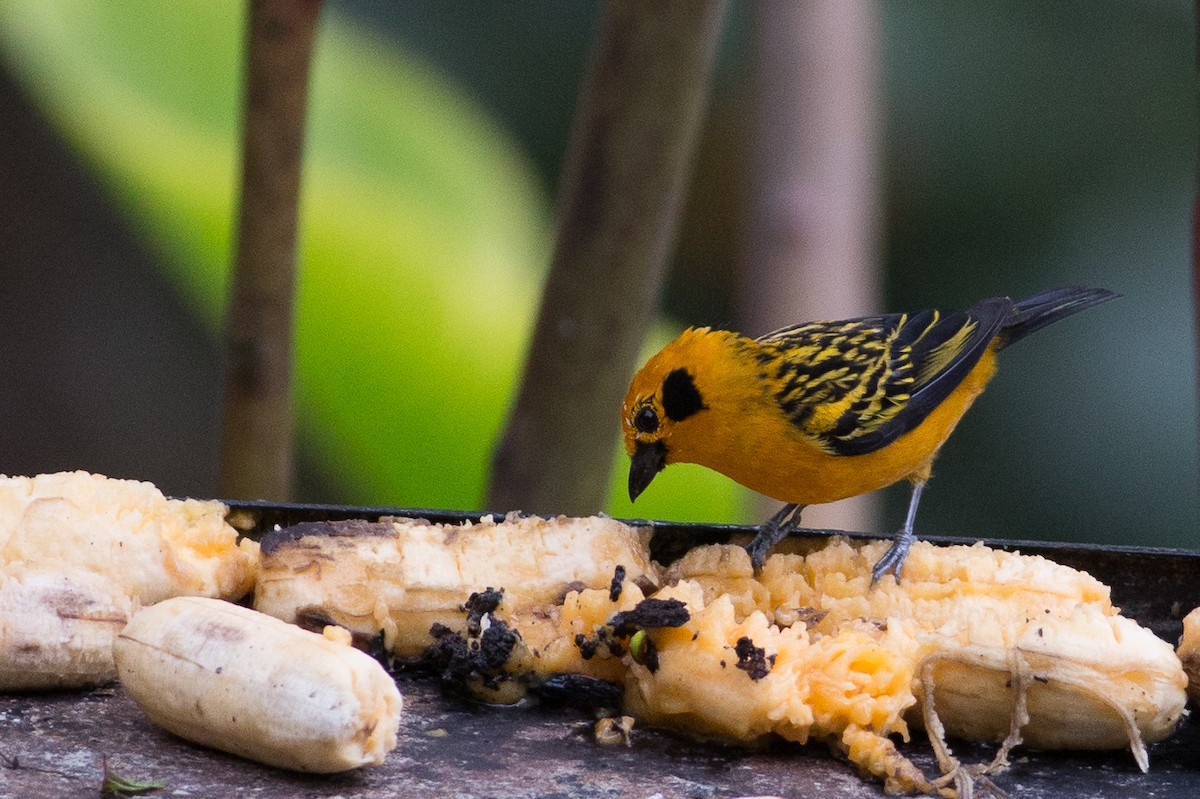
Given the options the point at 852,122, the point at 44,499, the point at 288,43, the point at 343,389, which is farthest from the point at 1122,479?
the point at 44,499

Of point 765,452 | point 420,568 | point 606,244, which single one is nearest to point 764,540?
point 765,452

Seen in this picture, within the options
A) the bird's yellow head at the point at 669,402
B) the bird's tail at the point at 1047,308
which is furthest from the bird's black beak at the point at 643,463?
the bird's tail at the point at 1047,308

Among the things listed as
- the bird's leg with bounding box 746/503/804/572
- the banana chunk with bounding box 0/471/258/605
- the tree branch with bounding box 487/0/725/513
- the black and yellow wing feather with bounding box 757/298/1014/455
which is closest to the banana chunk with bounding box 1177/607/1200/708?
the bird's leg with bounding box 746/503/804/572

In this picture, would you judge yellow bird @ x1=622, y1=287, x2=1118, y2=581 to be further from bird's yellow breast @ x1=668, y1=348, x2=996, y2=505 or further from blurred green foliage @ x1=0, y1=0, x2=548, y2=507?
blurred green foliage @ x1=0, y1=0, x2=548, y2=507

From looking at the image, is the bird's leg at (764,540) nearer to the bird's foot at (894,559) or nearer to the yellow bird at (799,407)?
the yellow bird at (799,407)

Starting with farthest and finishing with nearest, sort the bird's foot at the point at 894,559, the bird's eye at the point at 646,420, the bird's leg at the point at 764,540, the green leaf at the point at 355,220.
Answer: the green leaf at the point at 355,220, the bird's eye at the point at 646,420, the bird's leg at the point at 764,540, the bird's foot at the point at 894,559

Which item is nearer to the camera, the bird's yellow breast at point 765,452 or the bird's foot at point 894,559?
the bird's foot at point 894,559

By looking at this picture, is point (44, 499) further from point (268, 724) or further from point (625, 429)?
point (625, 429)
